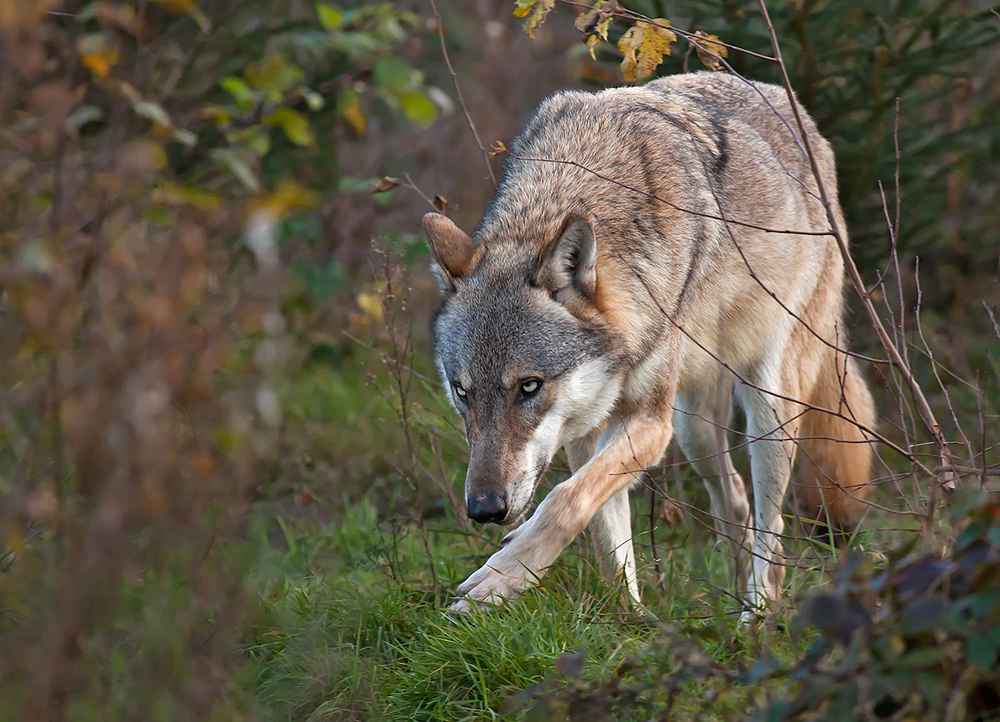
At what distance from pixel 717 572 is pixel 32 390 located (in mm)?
3031

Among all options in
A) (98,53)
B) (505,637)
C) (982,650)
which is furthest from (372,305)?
(982,650)

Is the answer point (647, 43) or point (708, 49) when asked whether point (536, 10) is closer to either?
point (647, 43)

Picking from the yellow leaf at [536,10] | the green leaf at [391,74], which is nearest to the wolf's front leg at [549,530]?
the yellow leaf at [536,10]

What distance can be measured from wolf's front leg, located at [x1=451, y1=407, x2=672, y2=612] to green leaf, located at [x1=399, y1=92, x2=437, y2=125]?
214 cm

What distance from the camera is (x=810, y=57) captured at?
5477 mm

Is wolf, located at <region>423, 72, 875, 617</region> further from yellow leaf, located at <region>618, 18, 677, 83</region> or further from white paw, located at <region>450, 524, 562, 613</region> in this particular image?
yellow leaf, located at <region>618, 18, 677, 83</region>

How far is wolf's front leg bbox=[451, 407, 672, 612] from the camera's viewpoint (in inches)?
138

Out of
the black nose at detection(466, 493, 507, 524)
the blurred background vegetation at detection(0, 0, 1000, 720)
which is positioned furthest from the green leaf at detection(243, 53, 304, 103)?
the black nose at detection(466, 493, 507, 524)

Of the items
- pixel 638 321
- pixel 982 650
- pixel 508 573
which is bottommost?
pixel 508 573

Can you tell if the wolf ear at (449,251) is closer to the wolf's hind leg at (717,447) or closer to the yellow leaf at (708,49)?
the yellow leaf at (708,49)

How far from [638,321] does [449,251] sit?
2.91ft

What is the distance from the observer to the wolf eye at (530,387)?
150 inches

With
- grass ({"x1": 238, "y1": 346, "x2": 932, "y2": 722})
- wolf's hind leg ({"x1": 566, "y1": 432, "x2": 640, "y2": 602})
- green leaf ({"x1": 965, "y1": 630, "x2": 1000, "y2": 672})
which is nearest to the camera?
green leaf ({"x1": 965, "y1": 630, "x2": 1000, "y2": 672})

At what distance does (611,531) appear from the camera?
4.29 meters
